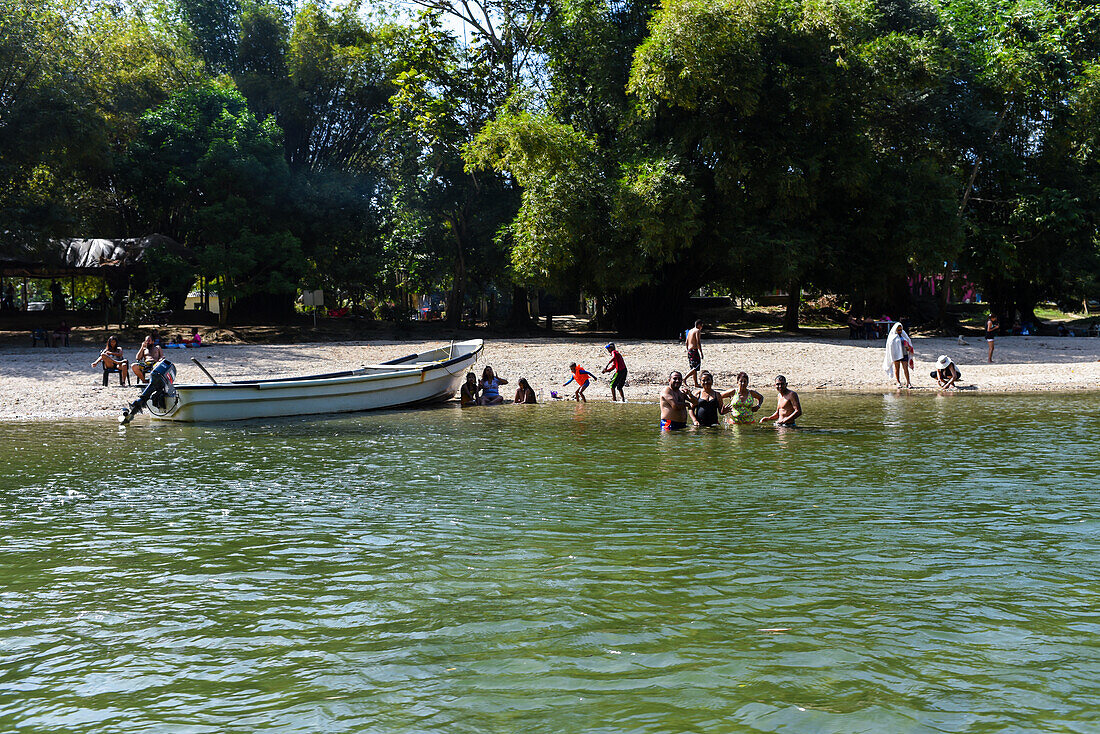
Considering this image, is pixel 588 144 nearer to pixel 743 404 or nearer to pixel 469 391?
pixel 469 391

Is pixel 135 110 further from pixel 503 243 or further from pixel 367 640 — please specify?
pixel 367 640

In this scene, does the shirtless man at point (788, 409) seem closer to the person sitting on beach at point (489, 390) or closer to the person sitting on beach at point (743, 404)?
the person sitting on beach at point (743, 404)

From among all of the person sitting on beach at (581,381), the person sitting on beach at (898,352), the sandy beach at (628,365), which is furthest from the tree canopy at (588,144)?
the person sitting on beach at (581,381)

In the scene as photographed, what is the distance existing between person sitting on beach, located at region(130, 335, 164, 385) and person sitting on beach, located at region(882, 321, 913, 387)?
2181 centimetres

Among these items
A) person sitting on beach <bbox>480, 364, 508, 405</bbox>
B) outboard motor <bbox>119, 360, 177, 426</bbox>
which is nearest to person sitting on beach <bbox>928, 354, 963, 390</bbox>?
person sitting on beach <bbox>480, 364, 508, 405</bbox>

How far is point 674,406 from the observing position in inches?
675

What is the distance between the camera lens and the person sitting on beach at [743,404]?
17625mm

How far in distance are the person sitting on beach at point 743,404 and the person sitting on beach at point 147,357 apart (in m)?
16.8

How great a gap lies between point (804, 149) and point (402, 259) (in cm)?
2244

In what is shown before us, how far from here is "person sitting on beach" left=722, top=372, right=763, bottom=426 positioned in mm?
17625

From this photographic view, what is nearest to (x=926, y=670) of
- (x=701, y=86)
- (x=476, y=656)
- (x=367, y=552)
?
(x=476, y=656)

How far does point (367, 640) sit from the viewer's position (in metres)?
6.38

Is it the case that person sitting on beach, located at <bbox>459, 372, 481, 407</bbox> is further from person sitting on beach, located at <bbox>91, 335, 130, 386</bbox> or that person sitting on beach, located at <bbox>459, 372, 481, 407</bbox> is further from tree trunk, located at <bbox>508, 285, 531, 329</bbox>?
tree trunk, located at <bbox>508, 285, 531, 329</bbox>

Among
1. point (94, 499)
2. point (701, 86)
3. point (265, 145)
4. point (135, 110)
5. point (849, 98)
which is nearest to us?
point (94, 499)
